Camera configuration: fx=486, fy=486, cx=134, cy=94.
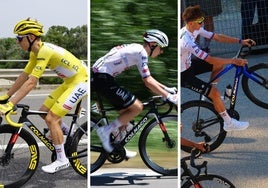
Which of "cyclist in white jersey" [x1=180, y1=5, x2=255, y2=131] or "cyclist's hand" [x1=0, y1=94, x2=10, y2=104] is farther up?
"cyclist in white jersey" [x1=180, y1=5, x2=255, y2=131]

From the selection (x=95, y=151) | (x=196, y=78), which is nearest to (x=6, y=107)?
(x=95, y=151)

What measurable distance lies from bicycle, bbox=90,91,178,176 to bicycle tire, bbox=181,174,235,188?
0.44ft

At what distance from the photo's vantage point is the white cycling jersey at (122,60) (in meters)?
2.04

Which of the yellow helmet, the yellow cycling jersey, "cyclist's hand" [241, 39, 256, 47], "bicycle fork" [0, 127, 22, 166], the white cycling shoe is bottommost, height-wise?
the white cycling shoe

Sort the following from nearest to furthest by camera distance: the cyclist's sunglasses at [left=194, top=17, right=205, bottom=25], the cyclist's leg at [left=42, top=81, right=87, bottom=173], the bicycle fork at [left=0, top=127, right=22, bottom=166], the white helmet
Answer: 1. the white helmet
2. the cyclist's sunglasses at [left=194, top=17, right=205, bottom=25]
3. the cyclist's leg at [left=42, top=81, right=87, bottom=173]
4. the bicycle fork at [left=0, top=127, right=22, bottom=166]

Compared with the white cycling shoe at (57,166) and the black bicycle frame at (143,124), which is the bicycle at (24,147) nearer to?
the white cycling shoe at (57,166)

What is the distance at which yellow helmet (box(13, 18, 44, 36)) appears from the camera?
2.12m

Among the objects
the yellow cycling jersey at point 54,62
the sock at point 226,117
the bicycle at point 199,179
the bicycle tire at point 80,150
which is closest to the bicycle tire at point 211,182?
the bicycle at point 199,179

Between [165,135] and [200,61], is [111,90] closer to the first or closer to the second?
[165,135]

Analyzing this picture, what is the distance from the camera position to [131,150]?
7.01ft

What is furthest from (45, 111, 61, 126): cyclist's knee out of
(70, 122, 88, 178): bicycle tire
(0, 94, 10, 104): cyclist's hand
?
(0, 94, 10, 104): cyclist's hand

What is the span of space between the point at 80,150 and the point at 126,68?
47 centimetres

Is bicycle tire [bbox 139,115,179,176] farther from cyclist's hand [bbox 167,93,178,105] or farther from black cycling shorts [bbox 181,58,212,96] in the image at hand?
black cycling shorts [bbox 181,58,212,96]

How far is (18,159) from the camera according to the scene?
7.93 feet
